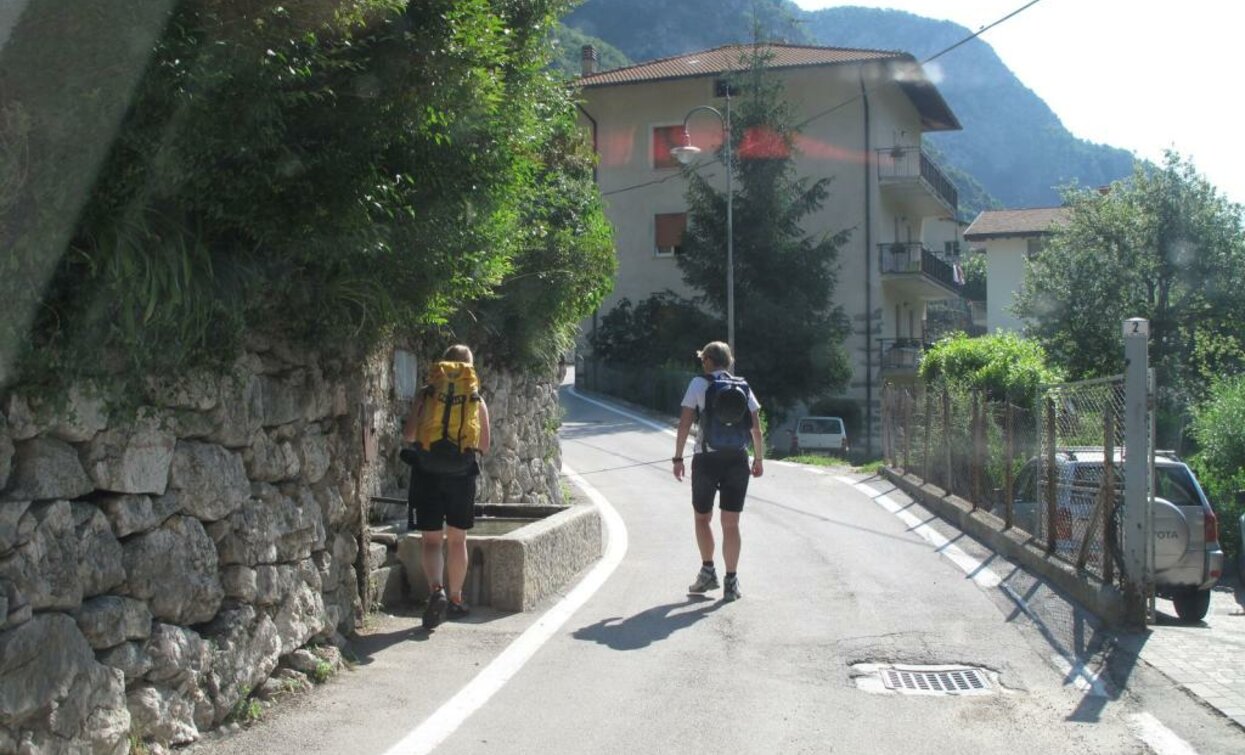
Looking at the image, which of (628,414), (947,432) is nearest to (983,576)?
(947,432)

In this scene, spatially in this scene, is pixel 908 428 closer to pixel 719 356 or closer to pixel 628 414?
pixel 719 356

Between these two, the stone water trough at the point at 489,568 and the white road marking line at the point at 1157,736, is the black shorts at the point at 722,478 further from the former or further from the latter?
the white road marking line at the point at 1157,736

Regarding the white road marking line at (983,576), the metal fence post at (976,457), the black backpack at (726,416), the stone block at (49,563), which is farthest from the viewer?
the metal fence post at (976,457)

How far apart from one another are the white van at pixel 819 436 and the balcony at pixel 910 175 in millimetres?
11857

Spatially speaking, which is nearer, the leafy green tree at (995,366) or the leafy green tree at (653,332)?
the leafy green tree at (995,366)

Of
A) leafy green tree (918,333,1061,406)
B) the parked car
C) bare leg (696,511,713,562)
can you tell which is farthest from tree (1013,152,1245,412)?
bare leg (696,511,713,562)

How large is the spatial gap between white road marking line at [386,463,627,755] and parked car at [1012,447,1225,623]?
372 centimetres

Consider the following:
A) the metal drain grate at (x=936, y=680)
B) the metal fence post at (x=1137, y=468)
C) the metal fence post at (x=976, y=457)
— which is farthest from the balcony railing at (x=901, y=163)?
the metal drain grate at (x=936, y=680)

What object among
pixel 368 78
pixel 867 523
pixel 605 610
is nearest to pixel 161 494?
pixel 368 78

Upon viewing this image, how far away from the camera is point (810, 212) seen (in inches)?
1695

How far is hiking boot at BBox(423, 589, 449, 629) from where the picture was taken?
732 cm

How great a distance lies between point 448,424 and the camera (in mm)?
7539

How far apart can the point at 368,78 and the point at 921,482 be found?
497 inches

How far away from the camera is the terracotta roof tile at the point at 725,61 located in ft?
144
